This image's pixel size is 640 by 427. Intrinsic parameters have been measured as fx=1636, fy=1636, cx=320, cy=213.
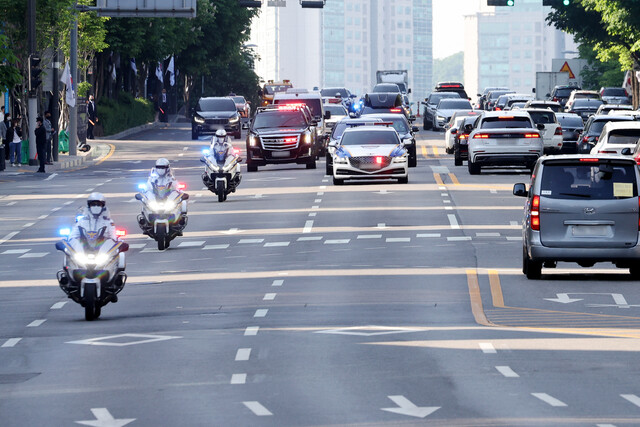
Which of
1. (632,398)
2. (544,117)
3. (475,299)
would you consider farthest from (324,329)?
(544,117)

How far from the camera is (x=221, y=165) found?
36.6m

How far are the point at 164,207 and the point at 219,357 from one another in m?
12.8

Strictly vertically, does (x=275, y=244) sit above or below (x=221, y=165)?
below

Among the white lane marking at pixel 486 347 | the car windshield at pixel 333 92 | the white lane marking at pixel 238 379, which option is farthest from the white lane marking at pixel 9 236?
the car windshield at pixel 333 92

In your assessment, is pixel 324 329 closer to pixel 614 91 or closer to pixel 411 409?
pixel 411 409

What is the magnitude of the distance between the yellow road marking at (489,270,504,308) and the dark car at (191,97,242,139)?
46487 mm

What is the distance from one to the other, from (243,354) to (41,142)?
3489cm

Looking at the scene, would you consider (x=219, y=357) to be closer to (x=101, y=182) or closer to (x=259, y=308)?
(x=259, y=308)

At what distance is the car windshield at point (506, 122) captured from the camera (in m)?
44.2

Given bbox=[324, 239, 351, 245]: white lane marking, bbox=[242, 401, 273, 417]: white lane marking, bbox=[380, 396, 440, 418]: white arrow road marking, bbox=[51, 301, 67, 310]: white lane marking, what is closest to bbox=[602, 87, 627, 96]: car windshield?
bbox=[324, 239, 351, 245]: white lane marking

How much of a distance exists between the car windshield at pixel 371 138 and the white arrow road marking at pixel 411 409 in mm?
29242

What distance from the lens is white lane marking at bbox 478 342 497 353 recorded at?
15.8 metres

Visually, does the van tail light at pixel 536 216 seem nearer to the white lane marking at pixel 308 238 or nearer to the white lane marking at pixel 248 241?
the white lane marking at pixel 308 238

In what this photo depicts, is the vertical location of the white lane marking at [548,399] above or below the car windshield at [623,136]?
below
